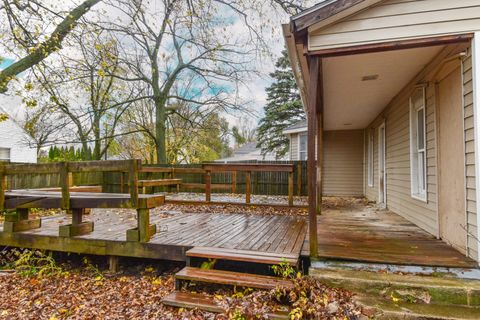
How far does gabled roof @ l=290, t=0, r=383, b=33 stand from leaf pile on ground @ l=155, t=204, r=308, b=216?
4.20 metres

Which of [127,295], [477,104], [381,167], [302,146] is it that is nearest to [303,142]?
[302,146]

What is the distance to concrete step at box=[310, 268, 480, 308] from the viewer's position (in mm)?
2439

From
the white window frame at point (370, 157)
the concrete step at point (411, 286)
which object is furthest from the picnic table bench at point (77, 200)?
the white window frame at point (370, 157)

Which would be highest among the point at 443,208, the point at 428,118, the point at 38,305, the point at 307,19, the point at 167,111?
the point at 167,111

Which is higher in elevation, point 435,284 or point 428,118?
point 428,118

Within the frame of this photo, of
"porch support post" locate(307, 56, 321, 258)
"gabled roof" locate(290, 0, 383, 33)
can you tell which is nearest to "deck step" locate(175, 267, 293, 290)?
"porch support post" locate(307, 56, 321, 258)

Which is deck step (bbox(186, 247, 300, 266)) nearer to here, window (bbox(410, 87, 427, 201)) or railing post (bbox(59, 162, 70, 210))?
railing post (bbox(59, 162, 70, 210))

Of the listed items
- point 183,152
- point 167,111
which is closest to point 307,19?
point 167,111

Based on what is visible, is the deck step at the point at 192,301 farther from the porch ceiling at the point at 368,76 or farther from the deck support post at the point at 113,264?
the porch ceiling at the point at 368,76

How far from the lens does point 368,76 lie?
4711 mm

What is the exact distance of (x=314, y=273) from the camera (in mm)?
2848

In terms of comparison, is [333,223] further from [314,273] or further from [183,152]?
[183,152]

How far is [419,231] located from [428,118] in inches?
66.9

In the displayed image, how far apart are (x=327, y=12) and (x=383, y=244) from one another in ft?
9.31
